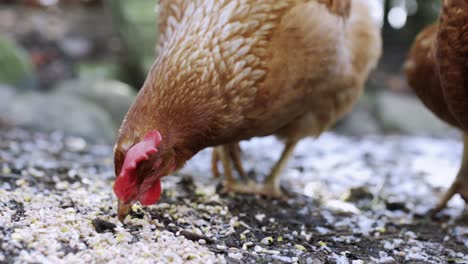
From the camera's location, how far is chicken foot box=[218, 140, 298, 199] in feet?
9.88

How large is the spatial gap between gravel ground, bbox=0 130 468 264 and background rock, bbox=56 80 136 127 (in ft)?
2.91

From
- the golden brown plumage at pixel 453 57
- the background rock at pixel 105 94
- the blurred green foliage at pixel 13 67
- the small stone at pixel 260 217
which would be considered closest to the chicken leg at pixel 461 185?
the golden brown plumage at pixel 453 57

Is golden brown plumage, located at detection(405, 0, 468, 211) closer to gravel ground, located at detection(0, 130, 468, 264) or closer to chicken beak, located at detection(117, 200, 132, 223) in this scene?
gravel ground, located at detection(0, 130, 468, 264)

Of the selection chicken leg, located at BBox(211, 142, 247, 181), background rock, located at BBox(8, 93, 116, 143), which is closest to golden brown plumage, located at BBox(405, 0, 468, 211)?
chicken leg, located at BBox(211, 142, 247, 181)

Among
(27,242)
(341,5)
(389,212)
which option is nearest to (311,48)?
(341,5)

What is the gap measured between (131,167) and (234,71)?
2.19 feet

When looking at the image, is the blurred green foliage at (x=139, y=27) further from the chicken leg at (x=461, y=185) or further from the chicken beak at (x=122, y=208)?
the chicken beak at (x=122, y=208)

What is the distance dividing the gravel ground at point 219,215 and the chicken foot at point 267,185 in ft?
0.30

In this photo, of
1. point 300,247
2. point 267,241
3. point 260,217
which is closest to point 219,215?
point 260,217

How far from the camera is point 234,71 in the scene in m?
2.25

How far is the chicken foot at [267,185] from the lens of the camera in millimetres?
3012

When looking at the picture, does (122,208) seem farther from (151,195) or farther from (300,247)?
(300,247)

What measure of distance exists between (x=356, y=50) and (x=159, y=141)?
53.9 inches

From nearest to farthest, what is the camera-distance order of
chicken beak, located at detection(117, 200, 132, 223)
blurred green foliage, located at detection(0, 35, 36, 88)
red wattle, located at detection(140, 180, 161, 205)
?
chicken beak, located at detection(117, 200, 132, 223), red wattle, located at detection(140, 180, 161, 205), blurred green foliage, located at detection(0, 35, 36, 88)
